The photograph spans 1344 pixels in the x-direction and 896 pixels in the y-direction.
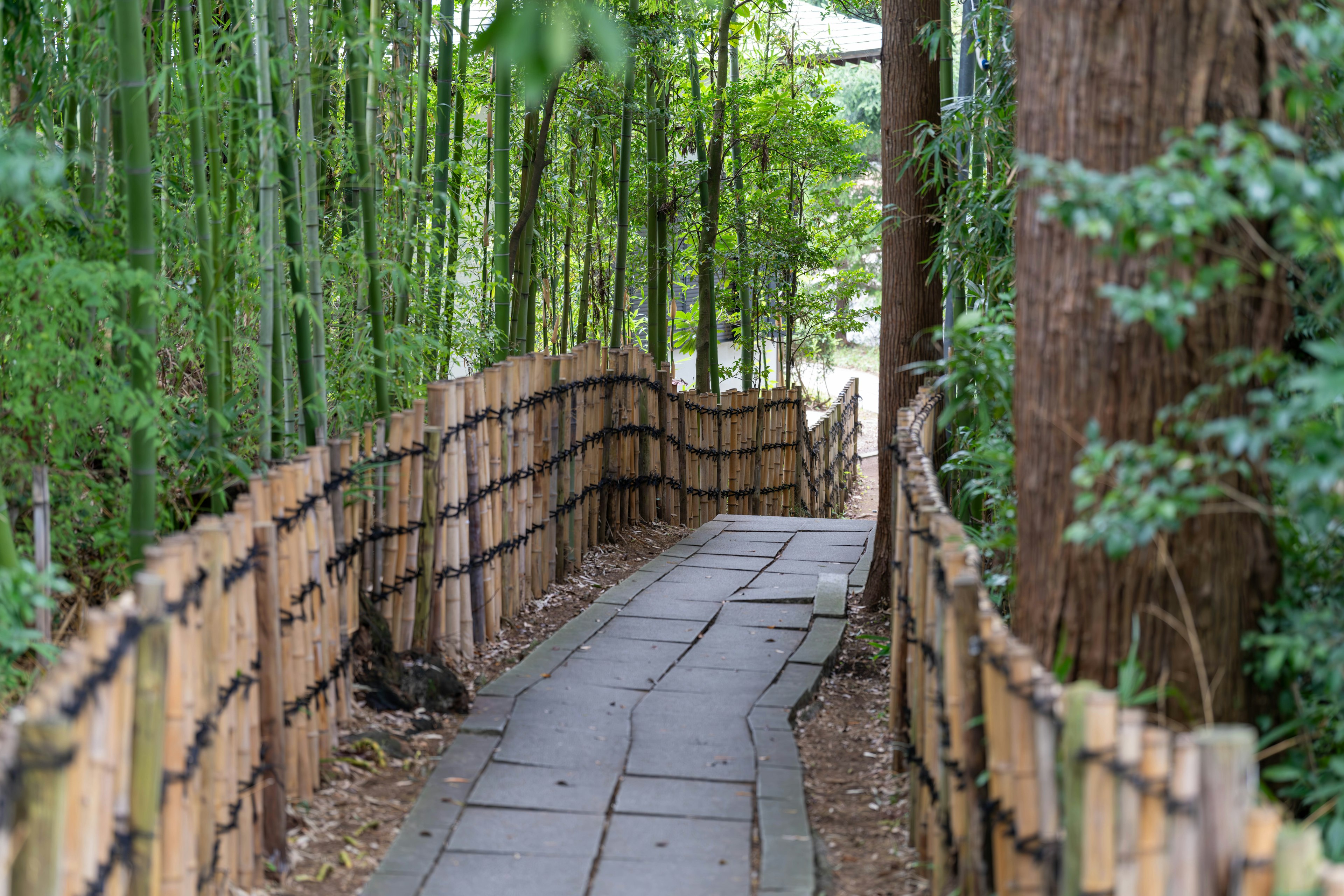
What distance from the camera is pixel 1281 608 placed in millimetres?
2080

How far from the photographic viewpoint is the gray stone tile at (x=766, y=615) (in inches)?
202

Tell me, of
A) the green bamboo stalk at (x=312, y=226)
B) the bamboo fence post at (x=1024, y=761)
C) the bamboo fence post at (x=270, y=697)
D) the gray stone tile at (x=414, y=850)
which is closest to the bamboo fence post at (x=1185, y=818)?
the bamboo fence post at (x=1024, y=761)

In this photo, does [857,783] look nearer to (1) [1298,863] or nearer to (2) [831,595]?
(2) [831,595]

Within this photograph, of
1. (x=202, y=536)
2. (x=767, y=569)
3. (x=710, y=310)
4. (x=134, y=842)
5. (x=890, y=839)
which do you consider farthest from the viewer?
(x=710, y=310)

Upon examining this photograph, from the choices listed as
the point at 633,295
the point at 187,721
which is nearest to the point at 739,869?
the point at 187,721

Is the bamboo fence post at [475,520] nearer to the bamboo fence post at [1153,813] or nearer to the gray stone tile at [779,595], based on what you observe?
the gray stone tile at [779,595]

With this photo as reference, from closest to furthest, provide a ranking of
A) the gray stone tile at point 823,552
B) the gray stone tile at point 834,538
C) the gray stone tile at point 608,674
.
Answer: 1. the gray stone tile at point 608,674
2. the gray stone tile at point 823,552
3. the gray stone tile at point 834,538

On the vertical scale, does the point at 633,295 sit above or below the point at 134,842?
above

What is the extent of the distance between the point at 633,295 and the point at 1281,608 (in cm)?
Answer: 922

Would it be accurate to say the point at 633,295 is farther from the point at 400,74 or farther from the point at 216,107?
the point at 216,107

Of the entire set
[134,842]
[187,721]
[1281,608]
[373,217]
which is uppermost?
[373,217]

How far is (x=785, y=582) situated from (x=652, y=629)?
3.80 feet

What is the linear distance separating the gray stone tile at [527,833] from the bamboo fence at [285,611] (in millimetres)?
455

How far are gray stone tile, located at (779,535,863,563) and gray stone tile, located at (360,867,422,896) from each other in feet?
12.8
